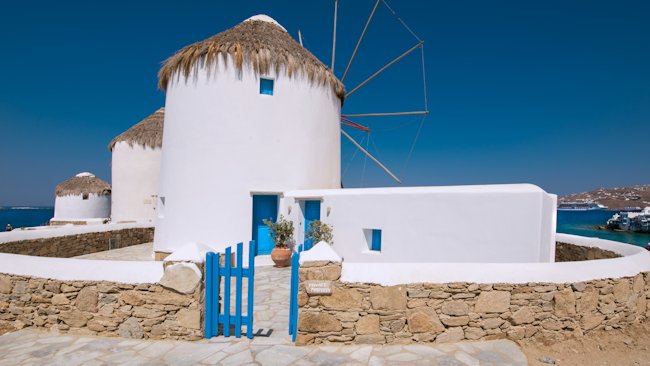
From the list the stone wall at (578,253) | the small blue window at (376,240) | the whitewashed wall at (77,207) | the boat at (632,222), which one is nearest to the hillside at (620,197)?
the boat at (632,222)

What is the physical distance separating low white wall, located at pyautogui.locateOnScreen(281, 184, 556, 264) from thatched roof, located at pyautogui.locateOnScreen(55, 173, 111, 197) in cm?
2433

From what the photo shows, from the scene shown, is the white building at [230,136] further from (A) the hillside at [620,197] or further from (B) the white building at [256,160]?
(A) the hillside at [620,197]

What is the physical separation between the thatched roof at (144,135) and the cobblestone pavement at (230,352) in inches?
643

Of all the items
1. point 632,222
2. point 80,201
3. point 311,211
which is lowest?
point 632,222

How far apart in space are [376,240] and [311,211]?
87.1 inches

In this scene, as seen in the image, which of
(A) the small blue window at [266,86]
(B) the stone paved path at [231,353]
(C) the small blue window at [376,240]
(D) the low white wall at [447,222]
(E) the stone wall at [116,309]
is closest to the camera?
(B) the stone paved path at [231,353]

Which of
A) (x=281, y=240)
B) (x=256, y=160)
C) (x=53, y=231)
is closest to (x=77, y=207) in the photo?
(x=53, y=231)

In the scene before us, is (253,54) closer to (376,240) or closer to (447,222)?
(376,240)

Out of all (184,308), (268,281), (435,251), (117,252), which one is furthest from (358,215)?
(117,252)

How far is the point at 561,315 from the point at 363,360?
2867mm

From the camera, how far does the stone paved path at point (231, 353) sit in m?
4.13

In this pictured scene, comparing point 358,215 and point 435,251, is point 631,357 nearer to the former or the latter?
point 435,251

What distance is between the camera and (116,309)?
4793 millimetres

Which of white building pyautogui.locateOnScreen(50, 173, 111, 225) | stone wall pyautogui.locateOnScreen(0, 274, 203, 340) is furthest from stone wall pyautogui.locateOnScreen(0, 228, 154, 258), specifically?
white building pyautogui.locateOnScreen(50, 173, 111, 225)
